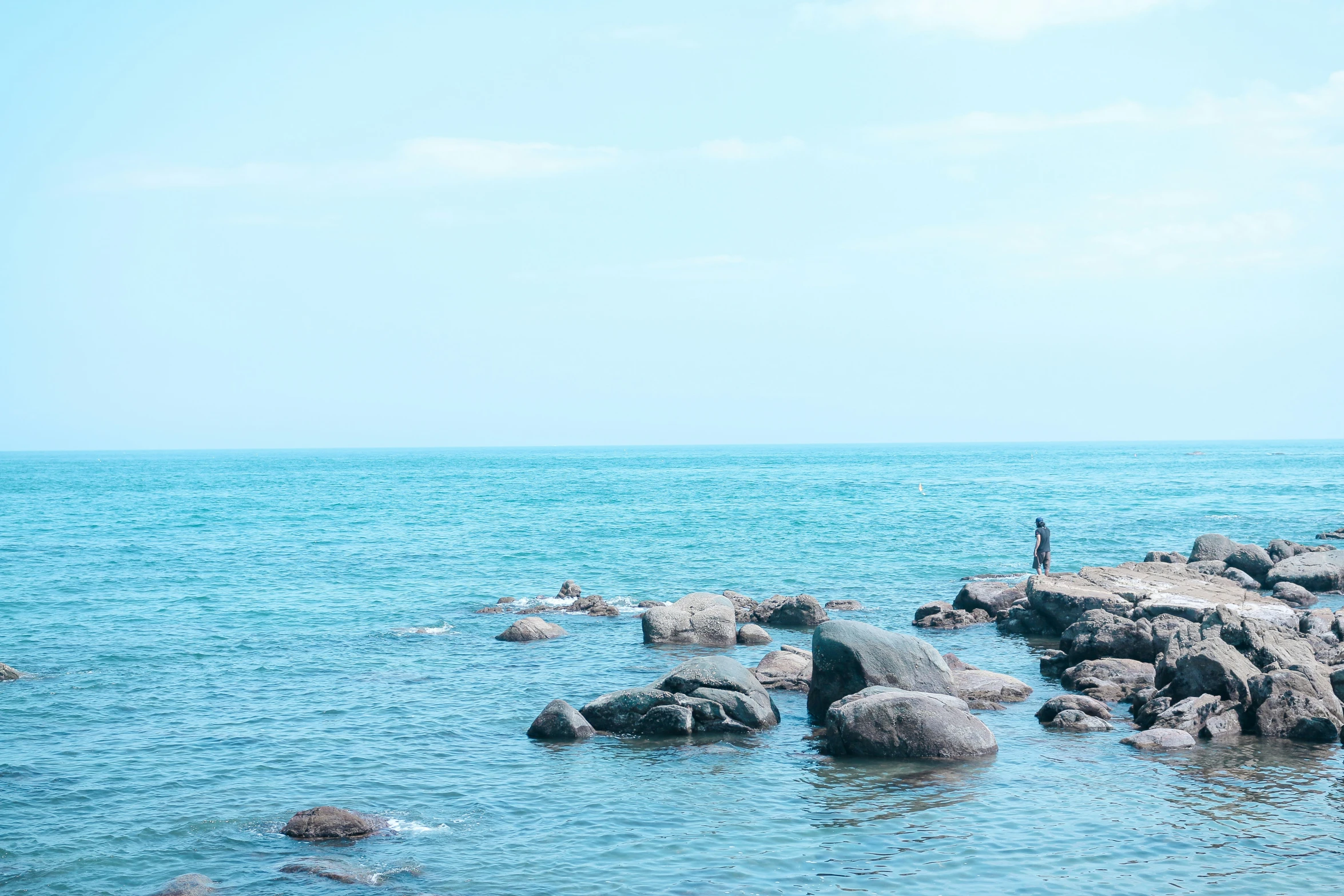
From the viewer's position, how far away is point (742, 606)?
1479 inches

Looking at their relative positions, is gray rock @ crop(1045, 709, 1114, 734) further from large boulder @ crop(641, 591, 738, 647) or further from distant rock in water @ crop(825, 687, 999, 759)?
large boulder @ crop(641, 591, 738, 647)

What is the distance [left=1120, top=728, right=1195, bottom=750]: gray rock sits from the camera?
20312 mm

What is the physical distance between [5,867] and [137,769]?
4.55 m

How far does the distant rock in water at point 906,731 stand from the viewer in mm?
19891

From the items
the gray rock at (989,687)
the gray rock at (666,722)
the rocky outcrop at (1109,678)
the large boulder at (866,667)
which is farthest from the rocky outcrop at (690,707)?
the rocky outcrop at (1109,678)

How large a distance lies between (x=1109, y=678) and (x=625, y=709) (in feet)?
40.0

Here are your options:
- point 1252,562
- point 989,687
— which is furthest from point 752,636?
point 1252,562

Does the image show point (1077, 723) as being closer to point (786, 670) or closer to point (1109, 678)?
point (1109, 678)

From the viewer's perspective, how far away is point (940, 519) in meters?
72.8

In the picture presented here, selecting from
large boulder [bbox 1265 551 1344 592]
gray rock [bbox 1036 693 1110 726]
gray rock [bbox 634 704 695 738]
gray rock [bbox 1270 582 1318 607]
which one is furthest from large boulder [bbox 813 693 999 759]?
large boulder [bbox 1265 551 1344 592]

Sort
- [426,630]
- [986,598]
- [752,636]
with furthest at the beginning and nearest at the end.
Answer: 1. [986,598]
2. [426,630]
3. [752,636]

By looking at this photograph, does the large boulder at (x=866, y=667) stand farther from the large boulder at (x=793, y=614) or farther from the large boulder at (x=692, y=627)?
the large boulder at (x=793, y=614)

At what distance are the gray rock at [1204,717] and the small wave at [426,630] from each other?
22.0 meters

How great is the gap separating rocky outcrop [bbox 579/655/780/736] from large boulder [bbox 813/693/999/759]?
229 cm
